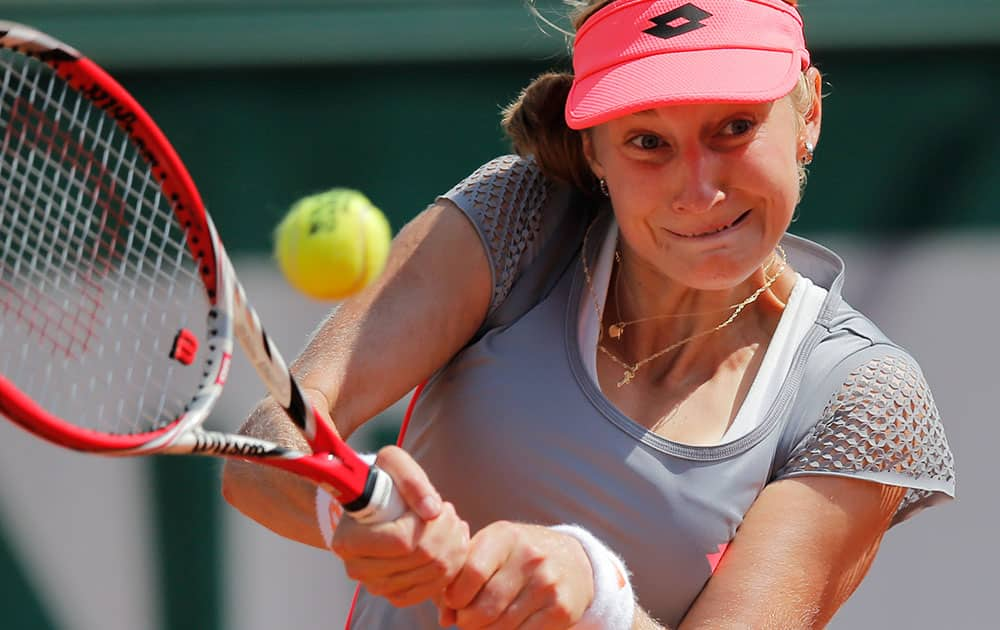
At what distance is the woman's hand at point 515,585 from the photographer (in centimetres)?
152

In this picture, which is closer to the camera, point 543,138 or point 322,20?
point 543,138

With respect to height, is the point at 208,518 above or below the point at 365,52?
below

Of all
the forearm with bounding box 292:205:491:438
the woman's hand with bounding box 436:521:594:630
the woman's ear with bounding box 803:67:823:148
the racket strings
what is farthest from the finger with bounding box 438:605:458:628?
the racket strings

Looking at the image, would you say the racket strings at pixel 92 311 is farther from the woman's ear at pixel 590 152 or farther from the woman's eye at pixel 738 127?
the woman's eye at pixel 738 127

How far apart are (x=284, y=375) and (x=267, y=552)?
1931 mm

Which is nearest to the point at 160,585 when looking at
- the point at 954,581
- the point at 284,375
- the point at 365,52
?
the point at 365,52

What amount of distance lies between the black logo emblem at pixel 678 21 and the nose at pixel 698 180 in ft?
0.48

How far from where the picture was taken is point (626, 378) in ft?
6.28

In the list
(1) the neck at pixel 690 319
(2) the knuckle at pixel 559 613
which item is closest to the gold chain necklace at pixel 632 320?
(1) the neck at pixel 690 319

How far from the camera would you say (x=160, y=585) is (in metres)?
3.45

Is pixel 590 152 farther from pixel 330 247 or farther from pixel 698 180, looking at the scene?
pixel 330 247

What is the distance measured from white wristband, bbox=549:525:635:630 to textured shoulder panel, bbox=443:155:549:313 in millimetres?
392

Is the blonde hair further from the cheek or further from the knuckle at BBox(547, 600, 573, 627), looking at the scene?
the knuckle at BBox(547, 600, 573, 627)

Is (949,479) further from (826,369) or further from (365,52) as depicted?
(365,52)
